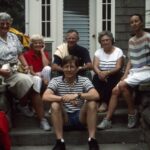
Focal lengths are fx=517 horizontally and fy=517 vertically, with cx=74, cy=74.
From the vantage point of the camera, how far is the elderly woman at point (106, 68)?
21.0 feet

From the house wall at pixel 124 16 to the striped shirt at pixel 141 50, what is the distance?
2.12m

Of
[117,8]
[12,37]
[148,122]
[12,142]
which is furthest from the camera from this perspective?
[117,8]

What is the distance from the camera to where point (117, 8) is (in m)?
8.38

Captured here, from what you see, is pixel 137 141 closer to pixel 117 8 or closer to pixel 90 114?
pixel 90 114

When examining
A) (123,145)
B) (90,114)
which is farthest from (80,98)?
(123,145)

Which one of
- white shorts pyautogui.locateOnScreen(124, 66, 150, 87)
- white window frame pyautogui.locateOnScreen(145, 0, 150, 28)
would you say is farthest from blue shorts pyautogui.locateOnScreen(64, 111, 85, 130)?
white window frame pyautogui.locateOnScreen(145, 0, 150, 28)

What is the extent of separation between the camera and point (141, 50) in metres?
6.13

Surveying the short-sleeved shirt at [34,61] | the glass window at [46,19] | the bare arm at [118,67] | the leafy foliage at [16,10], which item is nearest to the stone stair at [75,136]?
the bare arm at [118,67]

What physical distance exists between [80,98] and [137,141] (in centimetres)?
90

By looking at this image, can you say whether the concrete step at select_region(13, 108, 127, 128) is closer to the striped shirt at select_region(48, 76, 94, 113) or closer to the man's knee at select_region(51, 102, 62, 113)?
the striped shirt at select_region(48, 76, 94, 113)

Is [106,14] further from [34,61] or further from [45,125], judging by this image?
[45,125]

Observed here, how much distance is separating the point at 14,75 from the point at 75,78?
2.40 feet

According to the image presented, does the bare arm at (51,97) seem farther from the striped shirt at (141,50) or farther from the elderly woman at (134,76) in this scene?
the striped shirt at (141,50)

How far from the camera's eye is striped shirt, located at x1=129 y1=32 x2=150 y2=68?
609cm
